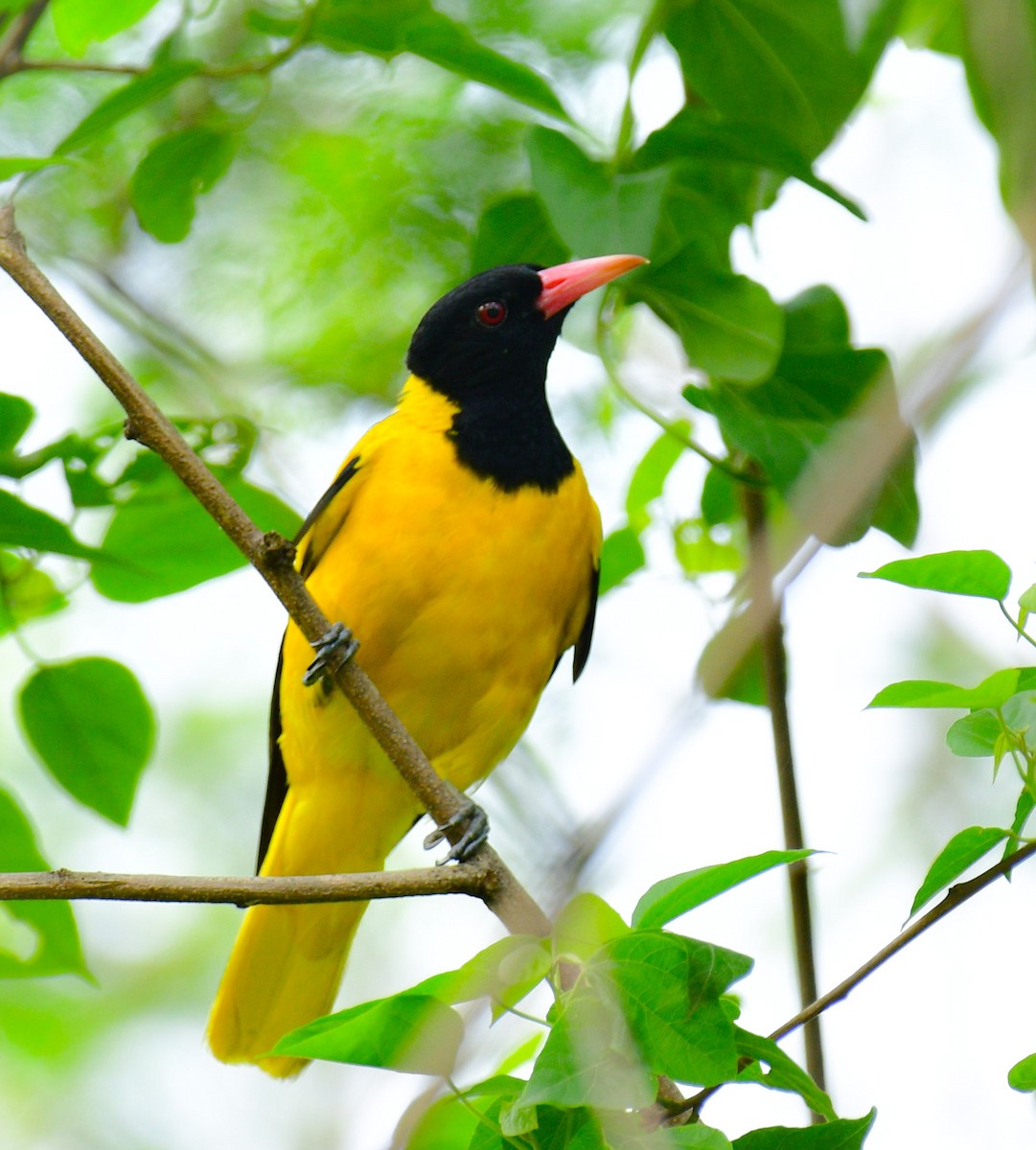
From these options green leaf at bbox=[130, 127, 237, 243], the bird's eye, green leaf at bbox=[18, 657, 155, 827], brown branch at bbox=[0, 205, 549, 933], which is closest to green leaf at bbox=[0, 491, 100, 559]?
brown branch at bbox=[0, 205, 549, 933]

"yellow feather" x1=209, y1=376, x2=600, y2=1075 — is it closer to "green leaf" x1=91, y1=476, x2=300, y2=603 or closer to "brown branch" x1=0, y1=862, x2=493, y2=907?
"green leaf" x1=91, y1=476, x2=300, y2=603

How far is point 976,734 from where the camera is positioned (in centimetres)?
152

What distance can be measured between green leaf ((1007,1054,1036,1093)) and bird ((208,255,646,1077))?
1.98m

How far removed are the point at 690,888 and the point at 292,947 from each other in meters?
2.56

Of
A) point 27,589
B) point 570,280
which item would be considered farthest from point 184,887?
point 570,280

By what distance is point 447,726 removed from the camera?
11.8 ft

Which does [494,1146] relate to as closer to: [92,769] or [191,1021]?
[92,769]

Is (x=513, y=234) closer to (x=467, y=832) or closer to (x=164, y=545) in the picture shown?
(x=164, y=545)

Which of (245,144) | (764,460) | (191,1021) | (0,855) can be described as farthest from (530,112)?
(191,1021)

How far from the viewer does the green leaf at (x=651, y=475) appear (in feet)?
8.88

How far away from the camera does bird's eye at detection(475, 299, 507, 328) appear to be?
3.80 m

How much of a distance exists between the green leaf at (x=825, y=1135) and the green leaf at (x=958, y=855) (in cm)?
22

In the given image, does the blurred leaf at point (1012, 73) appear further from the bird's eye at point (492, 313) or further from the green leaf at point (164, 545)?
the bird's eye at point (492, 313)

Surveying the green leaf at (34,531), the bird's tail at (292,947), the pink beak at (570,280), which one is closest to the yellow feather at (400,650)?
the bird's tail at (292,947)
